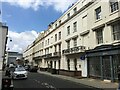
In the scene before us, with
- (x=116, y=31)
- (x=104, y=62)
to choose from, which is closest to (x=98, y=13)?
(x=116, y=31)

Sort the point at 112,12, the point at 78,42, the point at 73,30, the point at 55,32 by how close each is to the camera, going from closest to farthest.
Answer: the point at 112,12, the point at 78,42, the point at 73,30, the point at 55,32

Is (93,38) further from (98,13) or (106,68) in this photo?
(106,68)

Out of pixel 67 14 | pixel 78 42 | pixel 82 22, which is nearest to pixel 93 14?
pixel 82 22

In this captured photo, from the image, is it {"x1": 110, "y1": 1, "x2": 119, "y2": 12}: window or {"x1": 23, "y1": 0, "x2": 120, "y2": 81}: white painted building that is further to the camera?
{"x1": 110, "y1": 1, "x2": 119, "y2": 12}: window

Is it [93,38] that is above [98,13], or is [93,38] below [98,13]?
below

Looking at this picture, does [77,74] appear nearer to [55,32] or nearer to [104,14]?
[104,14]

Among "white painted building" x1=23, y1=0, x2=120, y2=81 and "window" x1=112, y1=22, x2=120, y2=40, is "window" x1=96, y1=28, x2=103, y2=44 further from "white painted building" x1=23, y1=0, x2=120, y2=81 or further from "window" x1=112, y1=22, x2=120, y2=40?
"window" x1=112, y1=22, x2=120, y2=40

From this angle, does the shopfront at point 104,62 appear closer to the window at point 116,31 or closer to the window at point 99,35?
the window at point 116,31

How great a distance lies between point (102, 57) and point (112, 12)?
5.11 m

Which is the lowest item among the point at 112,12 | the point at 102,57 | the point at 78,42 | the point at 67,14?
the point at 102,57

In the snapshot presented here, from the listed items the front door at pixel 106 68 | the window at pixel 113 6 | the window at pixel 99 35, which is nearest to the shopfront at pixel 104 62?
the front door at pixel 106 68

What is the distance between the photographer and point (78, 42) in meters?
32.0

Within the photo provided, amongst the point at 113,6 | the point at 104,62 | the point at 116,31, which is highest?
the point at 113,6

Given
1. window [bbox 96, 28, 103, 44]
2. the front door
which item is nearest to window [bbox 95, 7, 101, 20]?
window [bbox 96, 28, 103, 44]
